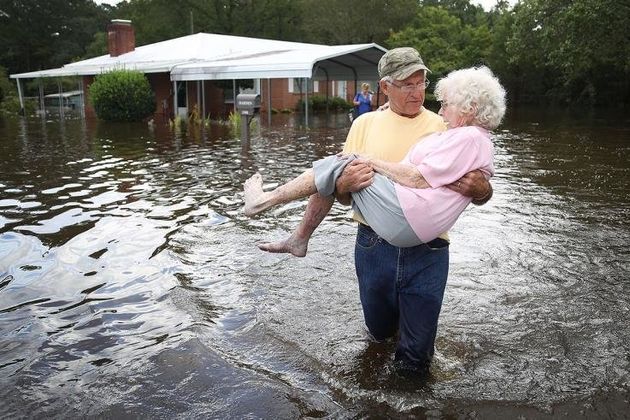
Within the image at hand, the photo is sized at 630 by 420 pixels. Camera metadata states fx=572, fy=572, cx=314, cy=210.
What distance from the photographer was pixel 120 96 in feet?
80.7

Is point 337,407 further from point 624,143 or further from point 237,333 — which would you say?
point 624,143

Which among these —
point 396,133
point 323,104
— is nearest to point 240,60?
point 323,104

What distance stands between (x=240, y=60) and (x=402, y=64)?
77.1 ft

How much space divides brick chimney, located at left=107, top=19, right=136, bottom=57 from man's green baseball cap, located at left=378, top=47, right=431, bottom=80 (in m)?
33.5

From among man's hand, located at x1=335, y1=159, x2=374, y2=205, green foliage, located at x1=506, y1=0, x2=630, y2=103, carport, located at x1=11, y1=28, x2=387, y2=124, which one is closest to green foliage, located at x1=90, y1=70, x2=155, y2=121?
carport, located at x1=11, y1=28, x2=387, y2=124

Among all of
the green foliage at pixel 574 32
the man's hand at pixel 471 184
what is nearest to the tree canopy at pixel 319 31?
the green foliage at pixel 574 32

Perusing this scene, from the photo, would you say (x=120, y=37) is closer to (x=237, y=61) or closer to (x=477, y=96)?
(x=237, y=61)

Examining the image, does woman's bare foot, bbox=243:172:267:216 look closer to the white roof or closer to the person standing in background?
the person standing in background

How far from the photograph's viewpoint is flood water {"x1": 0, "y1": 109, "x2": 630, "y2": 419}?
3.22 meters

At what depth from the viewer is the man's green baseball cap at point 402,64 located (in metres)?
2.91

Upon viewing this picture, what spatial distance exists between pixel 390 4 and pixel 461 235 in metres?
48.2

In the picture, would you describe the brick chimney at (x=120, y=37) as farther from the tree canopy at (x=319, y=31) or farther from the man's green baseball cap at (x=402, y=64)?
the man's green baseball cap at (x=402, y=64)

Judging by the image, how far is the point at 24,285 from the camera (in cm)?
495

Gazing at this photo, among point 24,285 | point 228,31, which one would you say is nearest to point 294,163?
point 24,285
